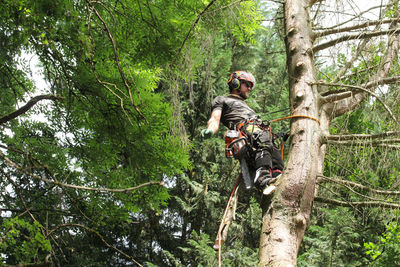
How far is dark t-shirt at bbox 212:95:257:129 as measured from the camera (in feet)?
13.3

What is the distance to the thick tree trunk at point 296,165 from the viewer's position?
253 cm

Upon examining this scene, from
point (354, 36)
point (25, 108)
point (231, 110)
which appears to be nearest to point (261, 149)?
point (231, 110)

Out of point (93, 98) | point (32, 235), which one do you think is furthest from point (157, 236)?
point (32, 235)

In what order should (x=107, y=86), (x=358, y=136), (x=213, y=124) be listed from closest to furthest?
(x=358, y=136) → (x=213, y=124) → (x=107, y=86)

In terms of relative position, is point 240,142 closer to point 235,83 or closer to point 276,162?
point 276,162

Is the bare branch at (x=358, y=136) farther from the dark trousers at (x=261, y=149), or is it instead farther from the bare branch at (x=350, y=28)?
the bare branch at (x=350, y=28)

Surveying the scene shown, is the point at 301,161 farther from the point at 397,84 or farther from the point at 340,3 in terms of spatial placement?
the point at 340,3

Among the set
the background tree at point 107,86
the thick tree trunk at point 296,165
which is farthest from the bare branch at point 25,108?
the thick tree trunk at point 296,165

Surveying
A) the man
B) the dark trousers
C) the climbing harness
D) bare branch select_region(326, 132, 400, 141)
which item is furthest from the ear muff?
bare branch select_region(326, 132, 400, 141)

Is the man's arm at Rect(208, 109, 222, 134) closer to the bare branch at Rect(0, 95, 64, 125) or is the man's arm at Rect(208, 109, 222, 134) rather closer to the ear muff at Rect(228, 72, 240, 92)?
the ear muff at Rect(228, 72, 240, 92)

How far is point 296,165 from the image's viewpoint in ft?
9.02

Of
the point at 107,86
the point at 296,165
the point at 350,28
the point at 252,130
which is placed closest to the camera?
the point at 296,165

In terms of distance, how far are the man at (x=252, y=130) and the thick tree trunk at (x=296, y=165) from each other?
15.8 inches

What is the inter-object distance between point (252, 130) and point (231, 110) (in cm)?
50
